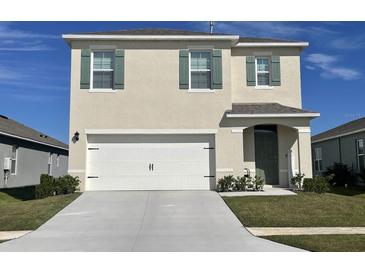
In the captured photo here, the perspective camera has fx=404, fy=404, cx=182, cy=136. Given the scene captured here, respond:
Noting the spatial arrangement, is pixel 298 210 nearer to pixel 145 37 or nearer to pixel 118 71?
pixel 118 71

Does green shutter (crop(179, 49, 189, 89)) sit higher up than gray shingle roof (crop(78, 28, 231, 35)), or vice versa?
gray shingle roof (crop(78, 28, 231, 35))

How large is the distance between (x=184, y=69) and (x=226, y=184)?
4871mm

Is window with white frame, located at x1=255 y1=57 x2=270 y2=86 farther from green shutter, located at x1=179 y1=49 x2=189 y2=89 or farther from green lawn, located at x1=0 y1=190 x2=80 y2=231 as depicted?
green lawn, located at x1=0 y1=190 x2=80 y2=231

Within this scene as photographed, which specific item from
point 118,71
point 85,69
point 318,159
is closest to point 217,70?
point 118,71

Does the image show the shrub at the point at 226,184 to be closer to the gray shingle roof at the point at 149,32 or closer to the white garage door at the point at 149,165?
the white garage door at the point at 149,165

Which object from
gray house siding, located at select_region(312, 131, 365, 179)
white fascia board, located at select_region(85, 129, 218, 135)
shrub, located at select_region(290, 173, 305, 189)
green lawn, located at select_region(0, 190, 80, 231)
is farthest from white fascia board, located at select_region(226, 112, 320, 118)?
gray house siding, located at select_region(312, 131, 365, 179)

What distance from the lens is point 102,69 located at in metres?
16.3

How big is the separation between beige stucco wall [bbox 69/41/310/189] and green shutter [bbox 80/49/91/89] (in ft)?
0.56

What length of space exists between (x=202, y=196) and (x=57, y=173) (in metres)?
18.2

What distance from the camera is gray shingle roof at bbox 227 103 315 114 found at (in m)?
15.8

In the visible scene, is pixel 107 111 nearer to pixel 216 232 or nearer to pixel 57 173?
pixel 216 232

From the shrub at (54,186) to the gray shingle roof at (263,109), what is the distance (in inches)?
261

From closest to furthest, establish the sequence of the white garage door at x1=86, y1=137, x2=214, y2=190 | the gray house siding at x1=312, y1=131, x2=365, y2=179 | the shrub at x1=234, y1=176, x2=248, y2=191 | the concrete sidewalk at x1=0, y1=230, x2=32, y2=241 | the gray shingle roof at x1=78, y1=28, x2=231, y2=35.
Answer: the concrete sidewalk at x1=0, y1=230, x2=32, y2=241
the shrub at x1=234, y1=176, x2=248, y2=191
the white garage door at x1=86, y1=137, x2=214, y2=190
the gray shingle roof at x1=78, y1=28, x2=231, y2=35
the gray house siding at x1=312, y1=131, x2=365, y2=179

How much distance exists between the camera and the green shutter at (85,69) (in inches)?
631
